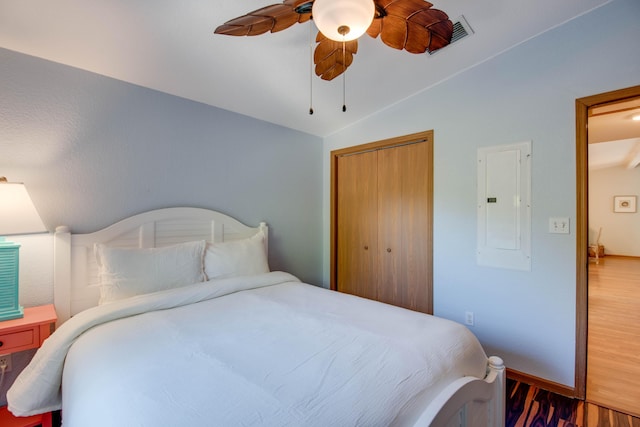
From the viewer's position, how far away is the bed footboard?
2.85ft

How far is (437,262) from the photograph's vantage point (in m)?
2.51

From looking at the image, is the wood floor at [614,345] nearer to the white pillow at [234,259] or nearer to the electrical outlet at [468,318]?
the electrical outlet at [468,318]

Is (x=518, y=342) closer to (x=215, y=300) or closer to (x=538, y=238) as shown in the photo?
(x=538, y=238)

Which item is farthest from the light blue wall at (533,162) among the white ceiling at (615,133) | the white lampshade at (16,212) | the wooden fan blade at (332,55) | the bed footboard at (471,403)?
the white lampshade at (16,212)

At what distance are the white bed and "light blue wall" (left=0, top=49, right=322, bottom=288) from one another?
0.25m

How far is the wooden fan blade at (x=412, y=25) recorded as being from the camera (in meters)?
1.18

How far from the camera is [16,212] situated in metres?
1.51

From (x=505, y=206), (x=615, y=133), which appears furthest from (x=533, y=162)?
(x=615, y=133)

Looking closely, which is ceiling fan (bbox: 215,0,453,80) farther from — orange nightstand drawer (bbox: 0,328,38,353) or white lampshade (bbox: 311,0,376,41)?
orange nightstand drawer (bbox: 0,328,38,353)

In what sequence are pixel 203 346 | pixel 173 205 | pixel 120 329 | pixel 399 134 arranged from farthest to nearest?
1. pixel 399 134
2. pixel 173 205
3. pixel 120 329
4. pixel 203 346

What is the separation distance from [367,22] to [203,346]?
1451 mm

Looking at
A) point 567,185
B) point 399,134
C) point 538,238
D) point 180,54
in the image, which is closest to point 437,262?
point 538,238

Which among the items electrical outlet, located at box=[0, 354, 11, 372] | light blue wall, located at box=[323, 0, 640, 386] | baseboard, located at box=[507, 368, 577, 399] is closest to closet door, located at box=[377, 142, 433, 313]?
light blue wall, located at box=[323, 0, 640, 386]

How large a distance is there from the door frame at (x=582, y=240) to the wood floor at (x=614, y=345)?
9.1 inches
